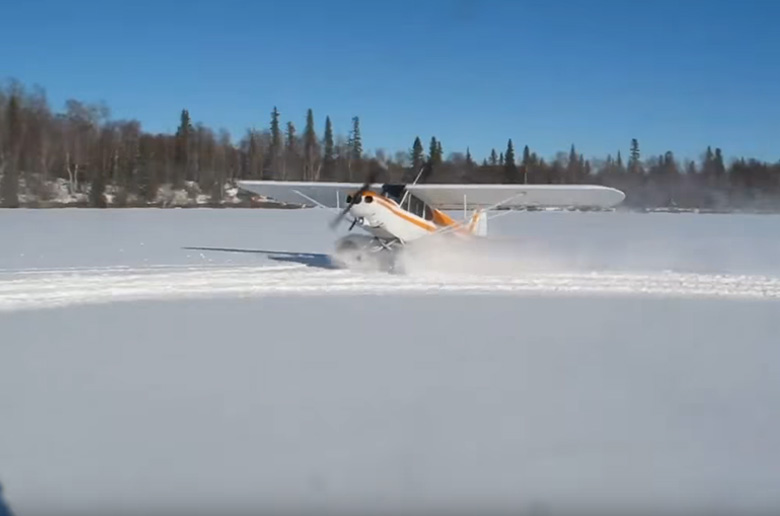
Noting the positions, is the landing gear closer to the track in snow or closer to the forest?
the track in snow

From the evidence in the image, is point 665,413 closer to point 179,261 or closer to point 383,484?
point 383,484

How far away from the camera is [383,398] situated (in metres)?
4.01

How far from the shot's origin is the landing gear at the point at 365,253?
11.6m

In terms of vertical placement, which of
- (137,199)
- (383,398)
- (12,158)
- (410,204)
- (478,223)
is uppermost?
(12,158)

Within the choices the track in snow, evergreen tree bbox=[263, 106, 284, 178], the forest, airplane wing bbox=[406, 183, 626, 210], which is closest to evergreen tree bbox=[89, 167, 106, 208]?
the forest

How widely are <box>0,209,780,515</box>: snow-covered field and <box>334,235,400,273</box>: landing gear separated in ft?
8.37

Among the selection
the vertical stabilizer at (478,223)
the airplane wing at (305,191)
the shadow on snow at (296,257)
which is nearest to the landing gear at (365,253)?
the shadow on snow at (296,257)

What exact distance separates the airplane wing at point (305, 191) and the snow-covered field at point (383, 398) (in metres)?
4.53

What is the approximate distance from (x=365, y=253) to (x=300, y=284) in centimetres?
259

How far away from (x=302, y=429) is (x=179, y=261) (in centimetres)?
968

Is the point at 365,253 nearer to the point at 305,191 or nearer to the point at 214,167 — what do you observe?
the point at 305,191

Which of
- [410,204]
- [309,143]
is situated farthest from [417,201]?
[309,143]

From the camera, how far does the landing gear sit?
11.6 metres

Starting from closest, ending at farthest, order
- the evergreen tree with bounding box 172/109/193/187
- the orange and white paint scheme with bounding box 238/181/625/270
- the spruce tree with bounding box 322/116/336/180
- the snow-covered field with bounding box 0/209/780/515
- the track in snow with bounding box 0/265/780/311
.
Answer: the snow-covered field with bounding box 0/209/780/515
the track in snow with bounding box 0/265/780/311
the orange and white paint scheme with bounding box 238/181/625/270
the evergreen tree with bounding box 172/109/193/187
the spruce tree with bounding box 322/116/336/180
